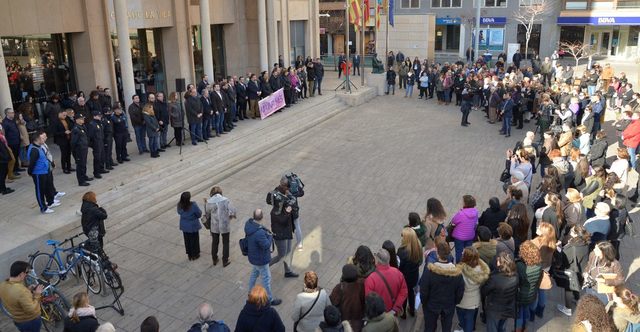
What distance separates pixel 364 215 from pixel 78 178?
668cm

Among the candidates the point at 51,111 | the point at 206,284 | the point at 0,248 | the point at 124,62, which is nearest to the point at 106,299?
the point at 206,284

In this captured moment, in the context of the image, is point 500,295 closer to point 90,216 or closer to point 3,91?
point 90,216

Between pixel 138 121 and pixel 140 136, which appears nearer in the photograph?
pixel 138 121

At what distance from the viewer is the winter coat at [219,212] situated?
375 inches

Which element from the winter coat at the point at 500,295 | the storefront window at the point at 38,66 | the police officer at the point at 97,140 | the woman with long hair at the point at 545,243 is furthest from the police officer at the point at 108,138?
the woman with long hair at the point at 545,243

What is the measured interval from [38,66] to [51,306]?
432 inches

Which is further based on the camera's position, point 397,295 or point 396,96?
point 396,96

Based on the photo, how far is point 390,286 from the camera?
273 inches

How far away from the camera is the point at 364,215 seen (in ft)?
40.7

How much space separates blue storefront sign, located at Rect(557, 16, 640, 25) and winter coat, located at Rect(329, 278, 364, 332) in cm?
4384

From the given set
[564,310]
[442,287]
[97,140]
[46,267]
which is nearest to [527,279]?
[442,287]

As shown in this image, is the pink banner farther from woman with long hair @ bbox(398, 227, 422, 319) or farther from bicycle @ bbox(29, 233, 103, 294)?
woman with long hair @ bbox(398, 227, 422, 319)

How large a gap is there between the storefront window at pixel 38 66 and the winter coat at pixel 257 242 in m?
11.2

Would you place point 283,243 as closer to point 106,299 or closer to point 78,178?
point 106,299
